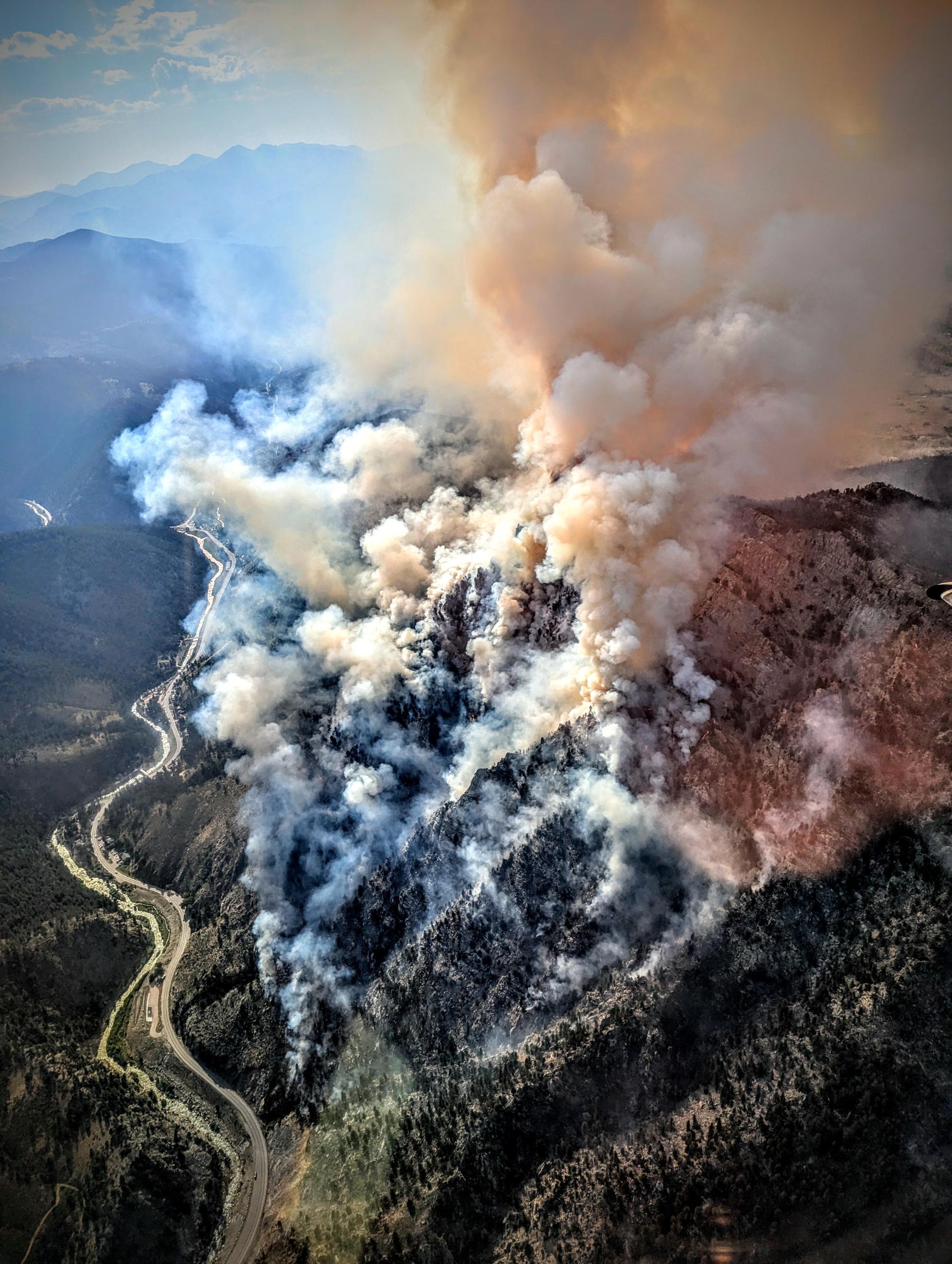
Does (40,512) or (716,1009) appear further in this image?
(40,512)

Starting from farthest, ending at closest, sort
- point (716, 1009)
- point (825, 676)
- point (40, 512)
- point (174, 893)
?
point (40, 512) < point (174, 893) < point (825, 676) < point (716, 1009)

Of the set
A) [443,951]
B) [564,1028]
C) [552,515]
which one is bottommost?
[443,951]

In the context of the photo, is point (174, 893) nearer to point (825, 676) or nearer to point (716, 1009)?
point (716, 1009)

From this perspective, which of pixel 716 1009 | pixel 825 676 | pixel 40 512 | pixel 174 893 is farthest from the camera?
pixel 40 512

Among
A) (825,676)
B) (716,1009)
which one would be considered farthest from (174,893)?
(825,676)

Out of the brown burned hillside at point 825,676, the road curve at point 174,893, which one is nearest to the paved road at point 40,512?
the road curve at point 174,893

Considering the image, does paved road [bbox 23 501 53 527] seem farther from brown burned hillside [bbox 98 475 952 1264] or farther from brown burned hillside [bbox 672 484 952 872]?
brown burned hillside [bbox 672 484 952 872]

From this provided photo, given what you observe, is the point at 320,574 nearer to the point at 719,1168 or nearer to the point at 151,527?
the point at 151,527

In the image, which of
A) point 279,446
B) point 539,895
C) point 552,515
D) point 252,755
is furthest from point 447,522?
point 279,446
